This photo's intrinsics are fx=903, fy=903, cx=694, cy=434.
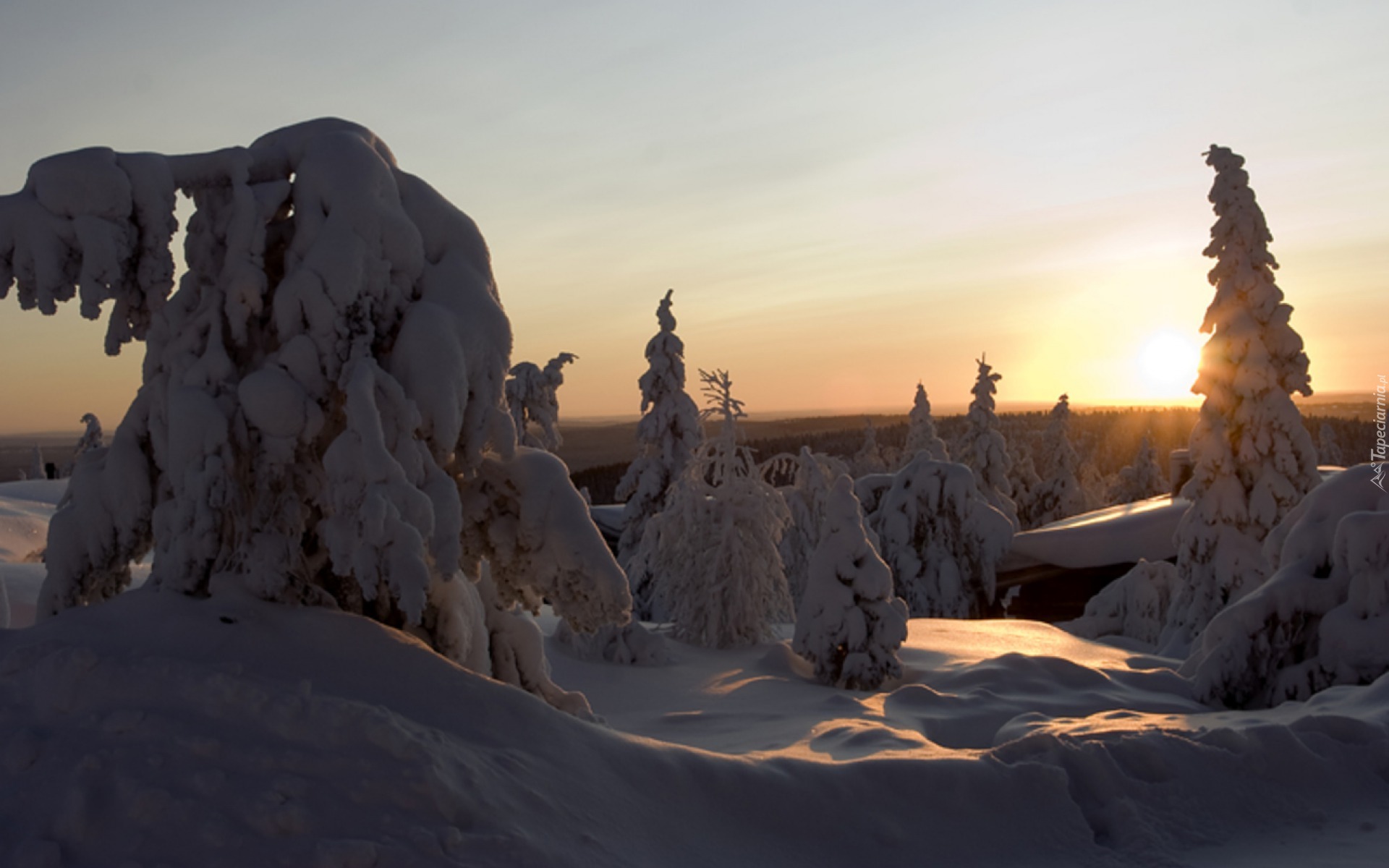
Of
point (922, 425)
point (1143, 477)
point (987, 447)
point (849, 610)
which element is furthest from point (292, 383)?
point (1143, 477)

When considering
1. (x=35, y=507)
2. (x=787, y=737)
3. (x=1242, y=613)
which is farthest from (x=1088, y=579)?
(x=35, y=507)

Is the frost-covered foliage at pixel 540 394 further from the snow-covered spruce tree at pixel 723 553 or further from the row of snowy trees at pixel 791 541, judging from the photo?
the snow-covered spruce tree at pixel 723 553

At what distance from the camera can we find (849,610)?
49.5ft

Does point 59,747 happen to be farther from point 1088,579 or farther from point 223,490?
point 1088,579

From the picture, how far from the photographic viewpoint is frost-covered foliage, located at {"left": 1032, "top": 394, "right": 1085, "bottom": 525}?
4703 centimetres

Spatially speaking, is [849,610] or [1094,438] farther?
[1094,438]

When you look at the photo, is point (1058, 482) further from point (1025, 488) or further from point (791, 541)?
point (791, 541)

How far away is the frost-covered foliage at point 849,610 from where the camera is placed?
14.9 metres

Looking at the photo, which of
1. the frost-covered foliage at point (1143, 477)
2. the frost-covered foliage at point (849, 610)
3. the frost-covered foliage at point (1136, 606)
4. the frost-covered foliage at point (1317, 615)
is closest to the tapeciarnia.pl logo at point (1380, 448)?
the frost-covered foliage at point (1317, 615)

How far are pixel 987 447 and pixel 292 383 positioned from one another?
1407 inches

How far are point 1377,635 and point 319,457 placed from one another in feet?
34.4

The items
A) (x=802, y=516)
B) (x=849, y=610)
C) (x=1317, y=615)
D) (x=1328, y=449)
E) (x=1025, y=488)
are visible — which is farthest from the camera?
(x=1328, y=449)

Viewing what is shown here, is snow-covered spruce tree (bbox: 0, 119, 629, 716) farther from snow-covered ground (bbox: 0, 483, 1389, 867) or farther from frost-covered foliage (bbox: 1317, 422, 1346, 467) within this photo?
frost-covered foliage (bbox: 1317, 422, 1346, 467)

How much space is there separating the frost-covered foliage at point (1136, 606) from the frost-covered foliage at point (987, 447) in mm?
11165
